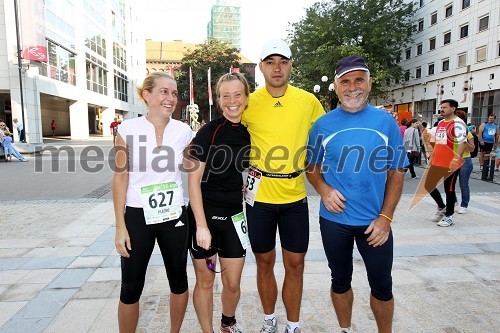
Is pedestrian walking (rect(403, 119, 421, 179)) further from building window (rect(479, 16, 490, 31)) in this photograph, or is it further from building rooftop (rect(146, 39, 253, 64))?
building rooftop (rect(146, 39, 253, 64))

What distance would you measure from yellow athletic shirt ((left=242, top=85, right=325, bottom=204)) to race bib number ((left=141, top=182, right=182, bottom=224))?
0.61 m

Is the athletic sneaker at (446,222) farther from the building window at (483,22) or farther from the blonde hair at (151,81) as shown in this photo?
the building window at (483,22)

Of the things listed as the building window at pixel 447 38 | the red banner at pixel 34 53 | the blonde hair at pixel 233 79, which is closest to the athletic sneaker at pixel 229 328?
the blonde hair at pixel 233 79

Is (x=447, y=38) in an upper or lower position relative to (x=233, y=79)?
upper

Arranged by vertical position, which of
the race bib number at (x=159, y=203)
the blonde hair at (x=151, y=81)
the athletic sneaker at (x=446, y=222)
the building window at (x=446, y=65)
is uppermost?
the building window at (x=446, y=65)

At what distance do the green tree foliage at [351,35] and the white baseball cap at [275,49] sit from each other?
27.5 metres

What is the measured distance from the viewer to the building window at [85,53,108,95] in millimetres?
29891

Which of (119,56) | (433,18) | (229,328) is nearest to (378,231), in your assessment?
(229,328)

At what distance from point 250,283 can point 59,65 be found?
26795 mm

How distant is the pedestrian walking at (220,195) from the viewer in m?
2.24

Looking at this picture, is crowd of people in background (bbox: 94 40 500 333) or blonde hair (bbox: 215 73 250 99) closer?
crowd of people in background (bbox: 94 40 500 333)

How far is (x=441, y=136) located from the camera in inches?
213

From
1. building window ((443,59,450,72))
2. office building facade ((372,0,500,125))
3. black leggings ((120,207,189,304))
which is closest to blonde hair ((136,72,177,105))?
black leggings ((120,207,189,304))

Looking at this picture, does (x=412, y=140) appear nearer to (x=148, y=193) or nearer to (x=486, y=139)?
(x=486, y=139)
